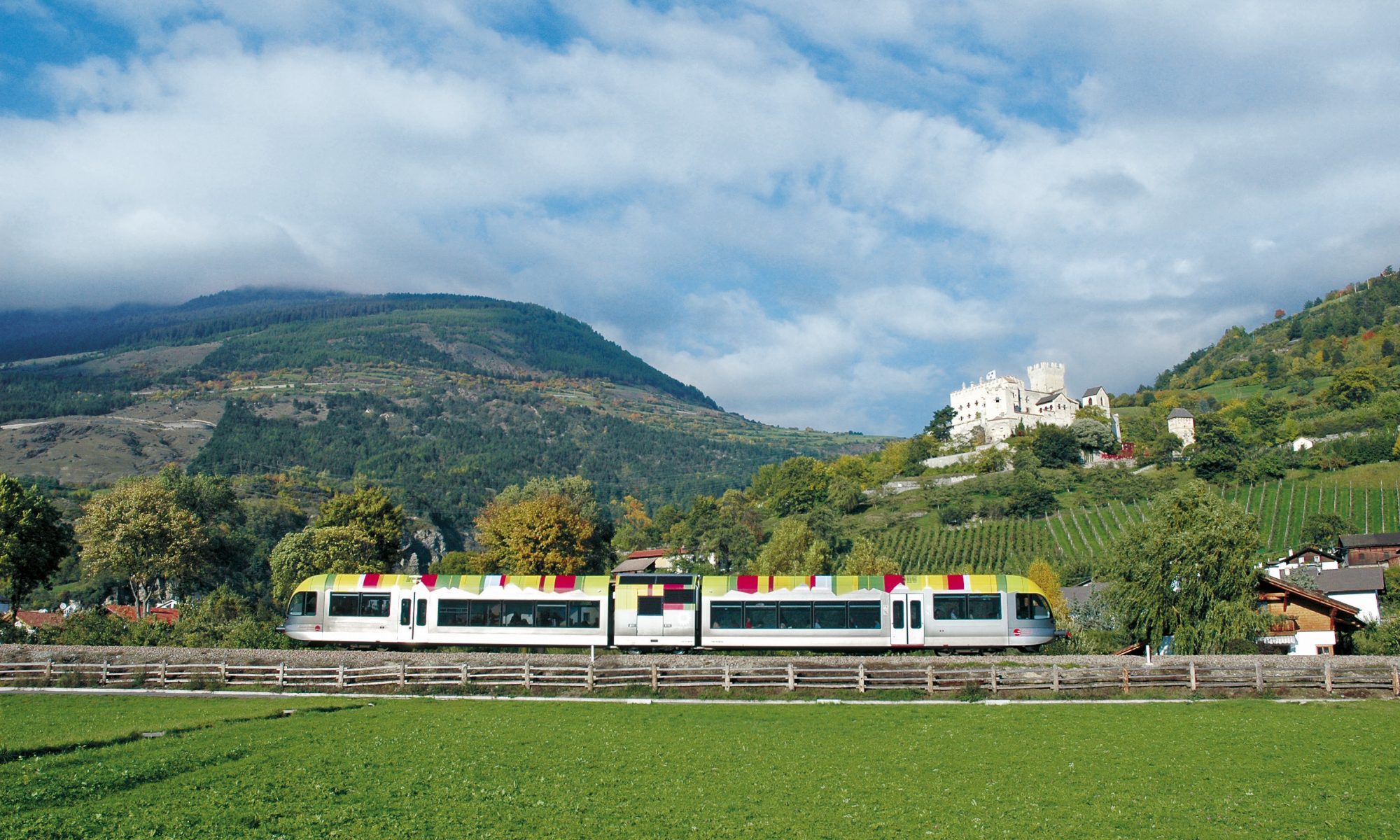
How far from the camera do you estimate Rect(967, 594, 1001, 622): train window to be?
34.2m

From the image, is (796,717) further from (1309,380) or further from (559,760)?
(1309,380)

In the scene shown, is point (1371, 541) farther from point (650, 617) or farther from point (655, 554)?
point (655, 554)

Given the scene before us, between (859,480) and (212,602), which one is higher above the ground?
(859,480)

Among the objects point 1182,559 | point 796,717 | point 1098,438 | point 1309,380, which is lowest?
point 796,717

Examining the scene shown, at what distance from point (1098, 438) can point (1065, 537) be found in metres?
56.3

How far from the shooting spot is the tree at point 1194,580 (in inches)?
1374

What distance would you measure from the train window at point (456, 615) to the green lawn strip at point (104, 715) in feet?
32.2

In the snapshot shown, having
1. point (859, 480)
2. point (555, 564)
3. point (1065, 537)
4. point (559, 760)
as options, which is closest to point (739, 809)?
point (559, 760)

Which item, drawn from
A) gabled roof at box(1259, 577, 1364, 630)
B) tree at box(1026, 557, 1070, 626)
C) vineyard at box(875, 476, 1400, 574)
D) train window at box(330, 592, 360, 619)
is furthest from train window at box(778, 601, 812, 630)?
vineyard at box(875, 476, 1400, 574)

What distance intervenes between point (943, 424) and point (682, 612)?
156m

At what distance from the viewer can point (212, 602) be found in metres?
48.2

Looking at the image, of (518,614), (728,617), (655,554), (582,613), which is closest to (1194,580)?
(728,617)

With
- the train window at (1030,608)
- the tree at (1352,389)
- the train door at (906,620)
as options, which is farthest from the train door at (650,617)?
the tree at (1352,389)

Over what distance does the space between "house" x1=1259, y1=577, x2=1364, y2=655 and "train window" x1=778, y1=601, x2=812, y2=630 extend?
20325 millimetres
